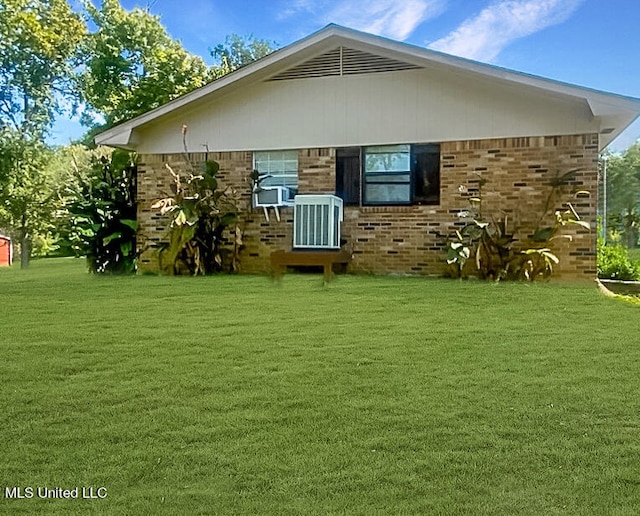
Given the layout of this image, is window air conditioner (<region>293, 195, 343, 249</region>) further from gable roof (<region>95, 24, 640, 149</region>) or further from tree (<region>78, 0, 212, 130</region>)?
tree (<region>78, 0, 212, 130</region>)

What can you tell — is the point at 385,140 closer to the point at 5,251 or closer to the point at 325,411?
the point at 325,411

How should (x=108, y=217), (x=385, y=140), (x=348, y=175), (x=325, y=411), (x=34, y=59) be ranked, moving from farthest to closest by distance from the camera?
1. (x=34, y=59)
2. (x=108, y=217)
3. (x=348, y=175)
4. (x=385, y=140)
5. (x=325, y=411)

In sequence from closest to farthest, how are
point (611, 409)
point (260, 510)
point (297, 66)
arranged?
point (260, 510) < point (611, 409) < point (297, 66)

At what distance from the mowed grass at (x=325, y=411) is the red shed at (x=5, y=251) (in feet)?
38.4

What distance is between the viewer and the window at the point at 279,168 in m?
8.64

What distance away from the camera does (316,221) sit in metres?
8.02

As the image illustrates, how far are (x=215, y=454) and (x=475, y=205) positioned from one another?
6.31 metres

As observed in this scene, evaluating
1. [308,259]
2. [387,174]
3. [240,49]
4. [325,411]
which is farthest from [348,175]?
[240,49]

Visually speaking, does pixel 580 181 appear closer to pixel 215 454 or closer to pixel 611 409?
pixel 611 409

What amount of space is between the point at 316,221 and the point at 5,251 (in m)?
11.5

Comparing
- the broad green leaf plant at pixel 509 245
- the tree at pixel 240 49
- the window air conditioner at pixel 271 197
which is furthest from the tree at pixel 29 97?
the broad green leaf plant at pixel 509 245

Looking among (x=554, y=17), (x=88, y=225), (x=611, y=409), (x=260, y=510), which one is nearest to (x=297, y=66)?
(x=554, y=17)

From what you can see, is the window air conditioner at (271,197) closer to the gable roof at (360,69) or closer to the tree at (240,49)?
the gable roof at (360,69)

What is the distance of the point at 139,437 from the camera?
2367 mm
